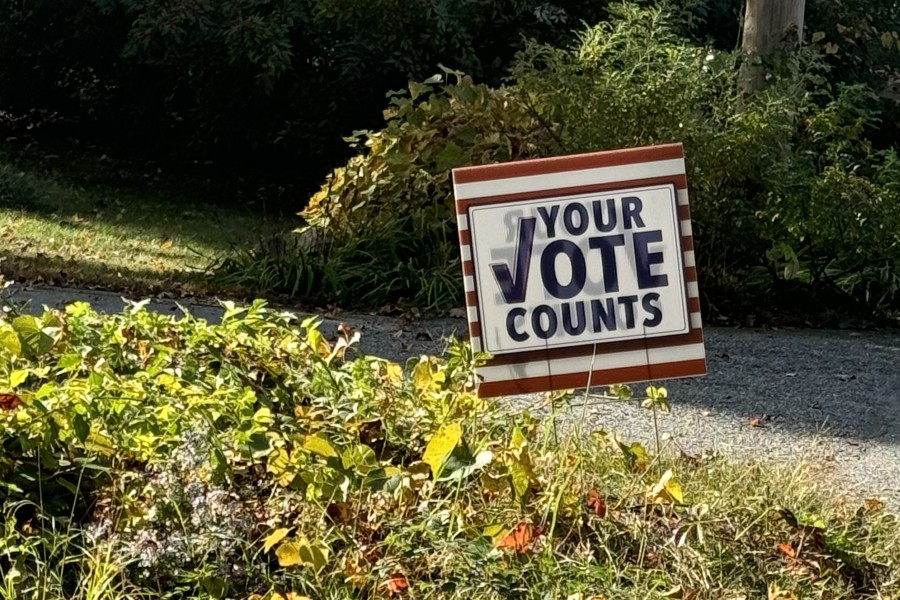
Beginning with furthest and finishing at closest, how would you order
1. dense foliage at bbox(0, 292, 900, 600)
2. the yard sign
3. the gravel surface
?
the gravel surface < the yard sign < dense foliage at bbox(0, 292, 900, 600)

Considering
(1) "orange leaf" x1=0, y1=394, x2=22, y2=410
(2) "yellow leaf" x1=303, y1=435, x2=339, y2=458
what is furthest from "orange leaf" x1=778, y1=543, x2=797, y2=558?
(1) "orange leaf" x1=0, y1=394, x2=22, y2=410

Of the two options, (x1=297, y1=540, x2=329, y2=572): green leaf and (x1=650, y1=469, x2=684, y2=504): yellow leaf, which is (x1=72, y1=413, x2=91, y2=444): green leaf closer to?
(x1=297, y1=540, x2=329, y2=572): green leaf

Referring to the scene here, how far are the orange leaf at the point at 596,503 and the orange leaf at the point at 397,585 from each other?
535 millimetres

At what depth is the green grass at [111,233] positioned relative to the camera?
7.79m

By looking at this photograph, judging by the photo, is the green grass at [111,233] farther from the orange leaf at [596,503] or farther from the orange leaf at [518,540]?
the orange leaf at [518,540]

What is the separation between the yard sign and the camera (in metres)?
3.26

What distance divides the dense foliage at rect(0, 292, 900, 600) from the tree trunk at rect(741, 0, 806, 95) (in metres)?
4.86

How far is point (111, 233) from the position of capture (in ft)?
34.0

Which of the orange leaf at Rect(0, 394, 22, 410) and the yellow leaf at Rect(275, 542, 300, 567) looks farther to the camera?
the orange leaf at Rect(0, 394, 22, 410)

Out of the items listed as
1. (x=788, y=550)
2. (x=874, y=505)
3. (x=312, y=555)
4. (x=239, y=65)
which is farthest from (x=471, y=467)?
(x=239, y=65)

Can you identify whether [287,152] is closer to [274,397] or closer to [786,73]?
[786,73]

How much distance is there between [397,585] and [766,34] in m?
6.17

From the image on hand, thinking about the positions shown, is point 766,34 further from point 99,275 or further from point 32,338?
point 32,338

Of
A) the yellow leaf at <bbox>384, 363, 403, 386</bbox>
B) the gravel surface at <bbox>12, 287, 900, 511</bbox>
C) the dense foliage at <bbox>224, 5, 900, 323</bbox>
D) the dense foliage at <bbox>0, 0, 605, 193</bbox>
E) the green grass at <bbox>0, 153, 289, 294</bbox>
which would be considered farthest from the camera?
the dense foliage at <bbox>0, 0, 605, 193</bbox>
